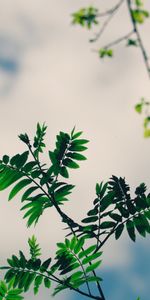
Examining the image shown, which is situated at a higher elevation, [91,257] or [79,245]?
[79,245]

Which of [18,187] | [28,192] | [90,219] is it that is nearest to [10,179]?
[18,187]

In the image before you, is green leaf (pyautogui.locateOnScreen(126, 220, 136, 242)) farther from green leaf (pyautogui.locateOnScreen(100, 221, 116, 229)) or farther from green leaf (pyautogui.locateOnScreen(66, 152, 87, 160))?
green leaf (pyautogui.locateOnScreen(66, 152, 87, 160))

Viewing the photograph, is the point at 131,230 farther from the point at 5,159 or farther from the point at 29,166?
the point at 5,159

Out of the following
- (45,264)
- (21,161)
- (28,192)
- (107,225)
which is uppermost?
(21,161)

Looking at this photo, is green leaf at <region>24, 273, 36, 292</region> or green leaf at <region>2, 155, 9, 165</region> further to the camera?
green leaf at <region>2, 155, 9, 165</region>

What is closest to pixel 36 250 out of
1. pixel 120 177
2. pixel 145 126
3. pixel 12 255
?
pixel 12 255

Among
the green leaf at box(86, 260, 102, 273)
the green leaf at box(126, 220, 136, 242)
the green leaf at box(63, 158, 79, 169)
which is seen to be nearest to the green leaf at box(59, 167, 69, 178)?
the green leaf at box(63, 158, 79, 169)

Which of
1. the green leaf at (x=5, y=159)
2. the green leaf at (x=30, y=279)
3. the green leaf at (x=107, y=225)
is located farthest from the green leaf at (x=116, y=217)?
the green leaf at (x=5, y=159)

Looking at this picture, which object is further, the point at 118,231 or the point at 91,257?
the point at 118,231

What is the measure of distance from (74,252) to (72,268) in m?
0.13

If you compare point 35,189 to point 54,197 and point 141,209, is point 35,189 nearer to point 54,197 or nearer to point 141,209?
point 54,197

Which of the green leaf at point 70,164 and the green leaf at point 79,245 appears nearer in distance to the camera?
the green leaf at point 79,245

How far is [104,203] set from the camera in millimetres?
3781

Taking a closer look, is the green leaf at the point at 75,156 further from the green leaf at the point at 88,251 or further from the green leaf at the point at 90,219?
the green leaf at the point at 88,251
